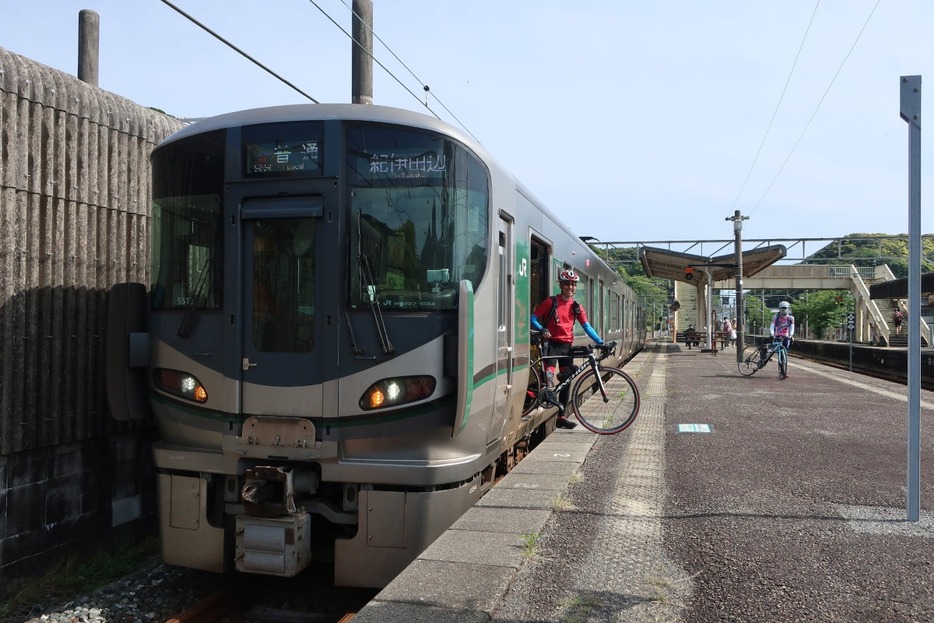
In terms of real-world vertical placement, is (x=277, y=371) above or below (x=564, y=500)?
above

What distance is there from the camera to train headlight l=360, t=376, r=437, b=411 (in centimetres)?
478

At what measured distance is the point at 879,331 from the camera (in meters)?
43.0

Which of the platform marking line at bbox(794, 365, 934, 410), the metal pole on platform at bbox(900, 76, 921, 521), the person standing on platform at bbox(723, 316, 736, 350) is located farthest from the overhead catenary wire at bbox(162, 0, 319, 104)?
the person standing on platform at bbox(723, 316, 736, 350)

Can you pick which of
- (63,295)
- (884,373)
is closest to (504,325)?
(63,295)

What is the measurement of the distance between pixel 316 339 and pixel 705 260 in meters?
26.3

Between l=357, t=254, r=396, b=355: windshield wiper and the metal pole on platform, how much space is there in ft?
9.93

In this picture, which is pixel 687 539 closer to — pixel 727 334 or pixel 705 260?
pixel 705 260

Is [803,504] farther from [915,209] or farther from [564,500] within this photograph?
[915,209]

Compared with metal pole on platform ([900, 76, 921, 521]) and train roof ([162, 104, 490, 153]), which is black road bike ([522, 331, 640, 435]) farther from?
metal pole on platform ([900, 76, 921, 521])

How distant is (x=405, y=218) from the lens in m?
4.90

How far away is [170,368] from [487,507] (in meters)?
2.19

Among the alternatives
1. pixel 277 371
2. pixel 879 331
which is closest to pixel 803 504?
pixel 277 371

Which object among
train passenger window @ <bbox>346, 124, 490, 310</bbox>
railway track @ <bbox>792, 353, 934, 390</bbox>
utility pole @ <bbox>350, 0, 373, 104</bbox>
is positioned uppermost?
utility pole @ <bbox>350, 0, 373, 104</bbox>

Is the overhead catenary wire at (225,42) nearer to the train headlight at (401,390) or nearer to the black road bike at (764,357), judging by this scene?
the train headlight at (401,390)
